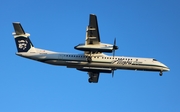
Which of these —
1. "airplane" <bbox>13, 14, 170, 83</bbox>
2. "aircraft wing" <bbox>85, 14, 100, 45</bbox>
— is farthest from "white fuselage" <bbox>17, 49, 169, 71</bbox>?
"aircraft wing" <bbox>85, 14, 100, 45</bbox>

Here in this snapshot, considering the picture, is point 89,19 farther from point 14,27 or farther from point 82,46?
point 14,27

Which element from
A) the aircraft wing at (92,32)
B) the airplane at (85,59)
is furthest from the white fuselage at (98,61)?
the aircraft wing at (92,32)

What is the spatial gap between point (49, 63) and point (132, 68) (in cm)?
1032

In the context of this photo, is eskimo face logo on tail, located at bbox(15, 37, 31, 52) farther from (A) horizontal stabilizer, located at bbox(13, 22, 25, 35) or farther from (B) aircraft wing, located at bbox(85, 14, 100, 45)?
(B) aircraft wing, located at bbox(85, 14, 100, 45)

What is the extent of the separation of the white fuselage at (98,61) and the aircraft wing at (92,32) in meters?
2.62

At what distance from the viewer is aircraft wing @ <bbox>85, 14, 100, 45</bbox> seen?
3470 centimetres

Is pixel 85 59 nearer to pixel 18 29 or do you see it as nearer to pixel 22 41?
pixel 22 41

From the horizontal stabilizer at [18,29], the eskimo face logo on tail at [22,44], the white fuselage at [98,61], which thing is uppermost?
the horizontal stabilizer at [18,29]

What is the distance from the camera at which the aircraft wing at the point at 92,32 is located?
34.7 metres

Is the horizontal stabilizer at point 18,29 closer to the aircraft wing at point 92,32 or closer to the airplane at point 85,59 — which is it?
the airplane at point 85,59

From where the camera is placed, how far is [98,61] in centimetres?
3894

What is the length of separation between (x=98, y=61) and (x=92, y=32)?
4491 millimetres

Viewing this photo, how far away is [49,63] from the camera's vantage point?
129ft

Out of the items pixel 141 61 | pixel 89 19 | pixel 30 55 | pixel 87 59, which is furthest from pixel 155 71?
pixel 30 55
